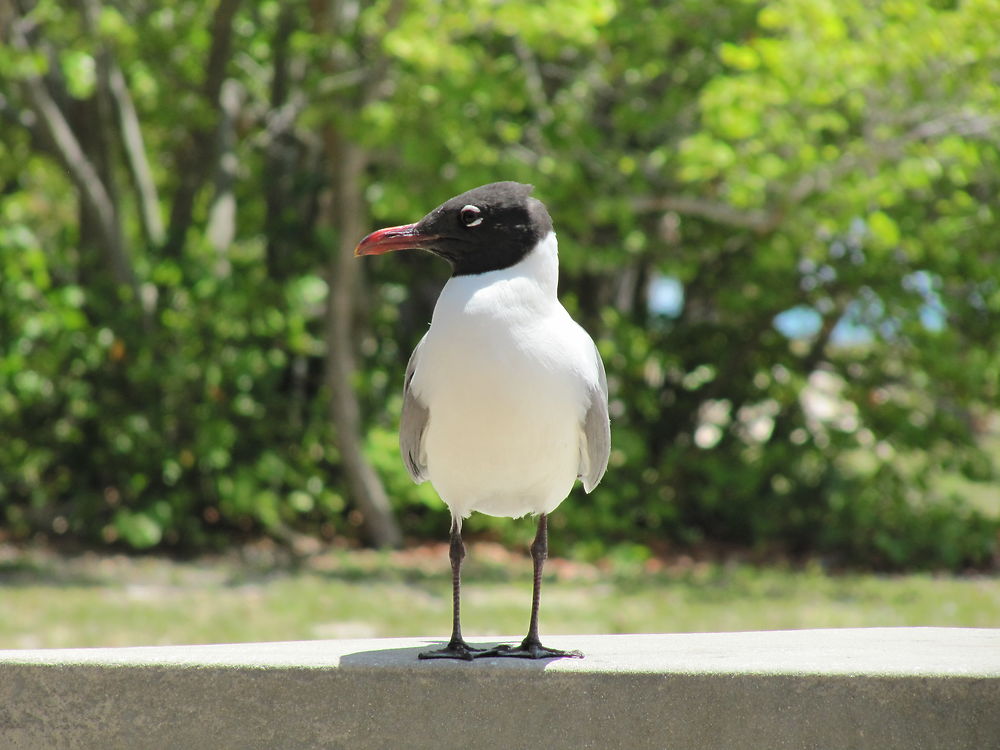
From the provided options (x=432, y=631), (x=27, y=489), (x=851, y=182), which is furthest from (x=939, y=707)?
(x=27, y=489)

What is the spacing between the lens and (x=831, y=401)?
985 centimetres

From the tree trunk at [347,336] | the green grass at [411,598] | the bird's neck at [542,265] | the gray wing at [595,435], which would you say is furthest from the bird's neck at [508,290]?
the tree trunk at [347,336]

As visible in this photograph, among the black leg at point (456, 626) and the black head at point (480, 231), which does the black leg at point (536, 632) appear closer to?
the black leg at point (456, 626)

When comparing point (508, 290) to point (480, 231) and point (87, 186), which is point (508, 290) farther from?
point (87, 186)

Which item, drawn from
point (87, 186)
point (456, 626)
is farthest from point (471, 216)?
point (87, 186)

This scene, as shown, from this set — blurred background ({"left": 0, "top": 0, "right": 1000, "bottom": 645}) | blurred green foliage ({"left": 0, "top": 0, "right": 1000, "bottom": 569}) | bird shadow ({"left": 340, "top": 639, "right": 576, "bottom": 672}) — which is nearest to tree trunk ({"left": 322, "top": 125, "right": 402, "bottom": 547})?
blurred background ({"left": 0, "top": 0, "right": 1000, "bottom": 645})

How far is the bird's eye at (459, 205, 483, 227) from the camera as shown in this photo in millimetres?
3033

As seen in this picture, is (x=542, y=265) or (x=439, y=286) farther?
(x=439, y=286)

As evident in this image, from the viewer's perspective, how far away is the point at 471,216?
3047 millimetres

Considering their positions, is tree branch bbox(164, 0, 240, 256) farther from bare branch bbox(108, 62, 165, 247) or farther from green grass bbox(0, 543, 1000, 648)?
green grass bbox(0, 543, 1000, 648)

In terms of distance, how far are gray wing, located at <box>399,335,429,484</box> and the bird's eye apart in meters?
0.34

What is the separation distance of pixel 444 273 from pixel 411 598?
3.45 metres

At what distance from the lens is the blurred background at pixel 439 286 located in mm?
7840

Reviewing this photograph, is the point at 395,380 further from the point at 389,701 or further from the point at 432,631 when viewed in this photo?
the point at 389,701
